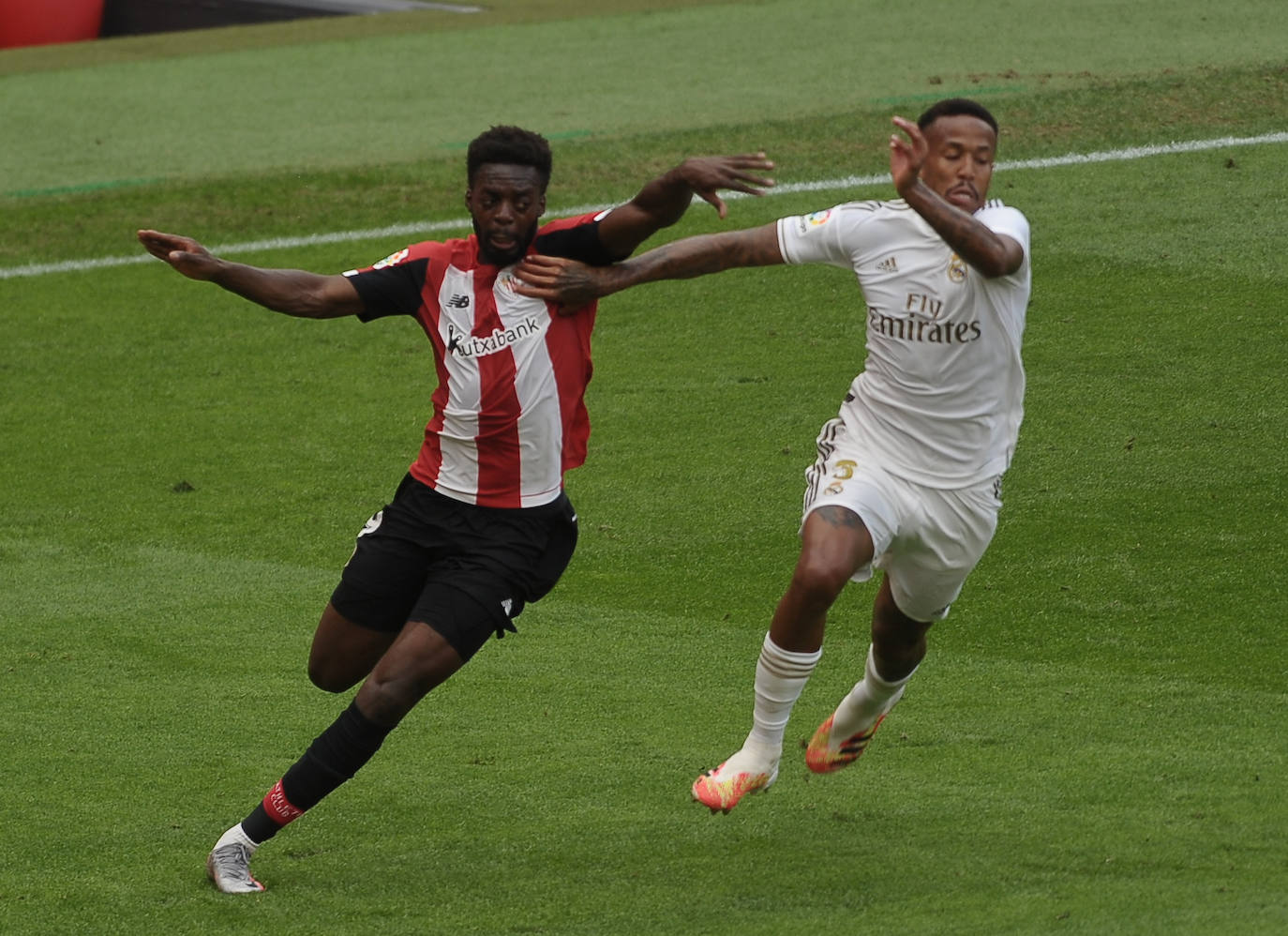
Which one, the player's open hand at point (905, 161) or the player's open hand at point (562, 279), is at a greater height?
the player's open hand at point (905, 161)

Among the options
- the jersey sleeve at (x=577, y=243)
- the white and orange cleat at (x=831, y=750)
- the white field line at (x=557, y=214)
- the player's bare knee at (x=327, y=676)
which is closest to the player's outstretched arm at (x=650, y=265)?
the jersey sleeve at (x=577, y=243)

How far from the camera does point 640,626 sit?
887cm

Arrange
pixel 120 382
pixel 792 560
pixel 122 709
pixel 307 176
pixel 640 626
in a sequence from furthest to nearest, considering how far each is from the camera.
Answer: pixel 307 176 < pixel 120 382 < pixel 792 560 < pixel 640 626 < pixel 122 709

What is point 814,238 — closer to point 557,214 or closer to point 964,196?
point 964,196

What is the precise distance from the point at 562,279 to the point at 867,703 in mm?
1916

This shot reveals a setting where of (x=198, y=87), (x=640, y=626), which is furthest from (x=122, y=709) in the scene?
(x=198, y=87)

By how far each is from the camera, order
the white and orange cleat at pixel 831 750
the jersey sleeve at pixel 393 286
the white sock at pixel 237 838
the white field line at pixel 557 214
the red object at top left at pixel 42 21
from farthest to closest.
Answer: the red object at top left at pixel 42 21
the white field line at pixel 557 214
the white and orange cleat at pixel 831 750
the jersey sleeve at pixel 393 286
the white sock at pixel 237 838

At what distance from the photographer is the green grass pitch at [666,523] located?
20.7ft

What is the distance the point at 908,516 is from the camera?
620 cm

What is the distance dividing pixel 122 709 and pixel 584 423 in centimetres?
273

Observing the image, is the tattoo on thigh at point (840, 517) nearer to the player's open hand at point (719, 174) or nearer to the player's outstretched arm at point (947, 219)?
the player's outstretched arm at point (947, 219)

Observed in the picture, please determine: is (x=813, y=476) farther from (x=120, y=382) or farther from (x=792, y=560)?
(x=120, y=382)

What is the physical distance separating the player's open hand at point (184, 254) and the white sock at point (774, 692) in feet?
7.53

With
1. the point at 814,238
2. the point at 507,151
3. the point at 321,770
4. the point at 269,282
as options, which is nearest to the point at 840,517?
the point at 814,238
